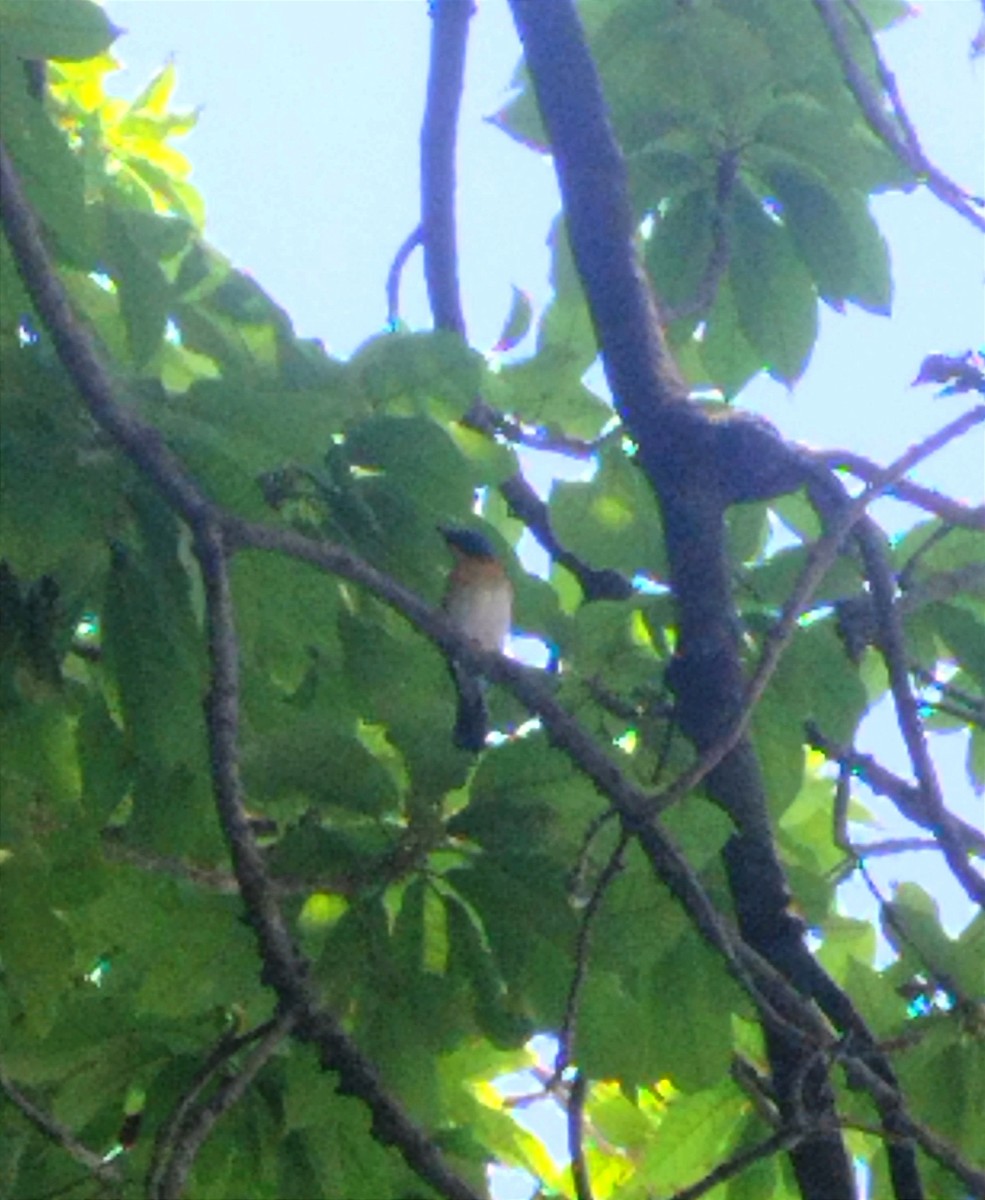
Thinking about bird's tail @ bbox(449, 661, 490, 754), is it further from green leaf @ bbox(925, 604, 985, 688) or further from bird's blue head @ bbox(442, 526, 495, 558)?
green leaf @ bbox(925, 604, 985, 688)

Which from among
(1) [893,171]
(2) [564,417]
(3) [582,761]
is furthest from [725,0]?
(3) [582,761]

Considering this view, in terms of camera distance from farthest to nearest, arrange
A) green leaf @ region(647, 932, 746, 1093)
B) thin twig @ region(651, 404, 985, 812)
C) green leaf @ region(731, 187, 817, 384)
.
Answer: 1. green leaf @ region(731, 187, 817, 384)
2. green leaf @ region(647, 932, 746, 1093)
3. thin twig @ region(651, 404, 985, 812)

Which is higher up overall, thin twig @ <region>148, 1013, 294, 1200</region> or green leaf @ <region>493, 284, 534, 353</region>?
green leaf @ <region>493, 284, 534, 353</region>

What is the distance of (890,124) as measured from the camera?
2412 millimetres

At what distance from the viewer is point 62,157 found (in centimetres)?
217

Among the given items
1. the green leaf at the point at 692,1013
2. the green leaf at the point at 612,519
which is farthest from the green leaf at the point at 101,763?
the green leaf at the point at 612,519

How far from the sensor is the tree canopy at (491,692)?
6.54 feet

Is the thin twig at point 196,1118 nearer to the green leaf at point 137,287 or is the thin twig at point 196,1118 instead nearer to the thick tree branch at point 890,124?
the green leaf at point 137,287

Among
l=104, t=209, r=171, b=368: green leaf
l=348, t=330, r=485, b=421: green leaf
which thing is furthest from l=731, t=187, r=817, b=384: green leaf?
l=104, t=209, r=171, b=368: green leaf

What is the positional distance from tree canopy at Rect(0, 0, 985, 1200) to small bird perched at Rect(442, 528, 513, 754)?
0.18 ft

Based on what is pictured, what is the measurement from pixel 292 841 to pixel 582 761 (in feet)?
1.11

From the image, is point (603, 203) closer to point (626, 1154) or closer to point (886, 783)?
point (886, 783)

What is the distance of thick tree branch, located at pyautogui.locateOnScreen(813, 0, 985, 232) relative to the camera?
2.28 meters

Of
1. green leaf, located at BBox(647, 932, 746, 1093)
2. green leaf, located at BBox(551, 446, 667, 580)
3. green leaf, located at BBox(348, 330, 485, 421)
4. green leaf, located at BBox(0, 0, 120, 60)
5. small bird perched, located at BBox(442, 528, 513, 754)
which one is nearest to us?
green leaf, located at BBox(0, 0, 120, 60)
